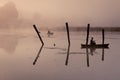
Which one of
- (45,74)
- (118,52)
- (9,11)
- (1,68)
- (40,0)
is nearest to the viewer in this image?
(45,74)

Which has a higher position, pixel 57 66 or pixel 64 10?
pixel 64 10

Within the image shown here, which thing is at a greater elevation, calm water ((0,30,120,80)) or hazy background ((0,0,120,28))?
hazy background ((0,0,120,28))

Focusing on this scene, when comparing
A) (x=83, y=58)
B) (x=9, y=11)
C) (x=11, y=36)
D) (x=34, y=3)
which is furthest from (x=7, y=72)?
(x=11, y=36)

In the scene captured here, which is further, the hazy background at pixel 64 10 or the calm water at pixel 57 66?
the hazy background at pixel 64 10

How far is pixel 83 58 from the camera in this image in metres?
4.49

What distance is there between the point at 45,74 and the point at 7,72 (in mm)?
438

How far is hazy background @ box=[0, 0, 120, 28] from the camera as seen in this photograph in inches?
205

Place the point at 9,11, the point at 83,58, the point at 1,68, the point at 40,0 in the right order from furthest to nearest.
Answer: the point at 9,11, the point at 40,0, the point at 83,58, the point at 1,68

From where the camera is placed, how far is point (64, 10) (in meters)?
5.31

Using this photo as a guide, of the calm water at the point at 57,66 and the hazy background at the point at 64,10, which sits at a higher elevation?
the hazy background at the point at 64,10

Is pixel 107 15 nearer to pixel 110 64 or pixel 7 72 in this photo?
pixel 110 64

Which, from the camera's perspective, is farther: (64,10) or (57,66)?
(64,10)

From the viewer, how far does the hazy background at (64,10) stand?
520 cm

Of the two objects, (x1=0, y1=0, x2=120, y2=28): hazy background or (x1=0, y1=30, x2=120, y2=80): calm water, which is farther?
(x1=0, y1=0, x2=120, y2=28): hazy background
